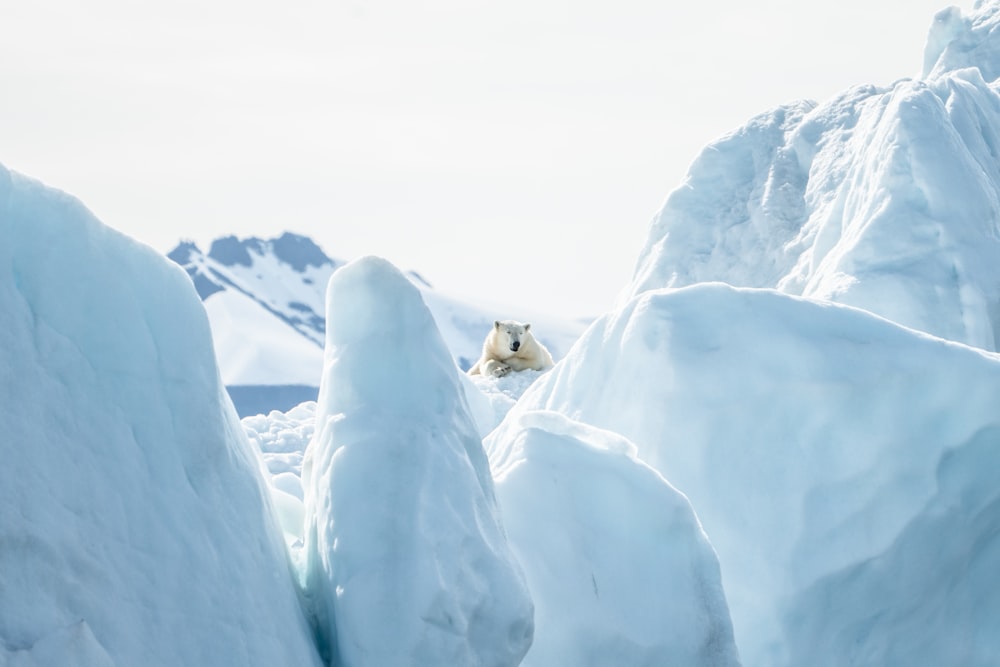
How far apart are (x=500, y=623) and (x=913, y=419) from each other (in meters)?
2.52

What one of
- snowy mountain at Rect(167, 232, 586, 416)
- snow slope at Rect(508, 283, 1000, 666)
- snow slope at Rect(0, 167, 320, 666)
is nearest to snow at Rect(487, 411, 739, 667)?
snow slope at Rect(508, 283, 1000, 666)

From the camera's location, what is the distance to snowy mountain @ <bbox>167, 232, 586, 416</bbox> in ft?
99.7

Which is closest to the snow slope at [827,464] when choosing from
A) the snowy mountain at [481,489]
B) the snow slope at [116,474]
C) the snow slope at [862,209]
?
the snowy mountain at [481,489]

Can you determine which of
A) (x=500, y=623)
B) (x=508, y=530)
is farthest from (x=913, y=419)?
(x=500, y=623)

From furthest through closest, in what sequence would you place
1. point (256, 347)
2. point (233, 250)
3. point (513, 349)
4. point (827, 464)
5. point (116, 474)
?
1. point (233, 250)
2. point (256, 347)
3. point (513, 349)
4. point (827, 464)
5. point (116, 474)

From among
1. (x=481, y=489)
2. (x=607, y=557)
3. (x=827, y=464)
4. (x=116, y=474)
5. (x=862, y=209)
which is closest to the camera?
(x=116, y=474)

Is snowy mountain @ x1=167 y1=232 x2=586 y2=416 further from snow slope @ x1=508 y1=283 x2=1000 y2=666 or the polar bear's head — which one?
Result: snow slope @ x1=508 y1=283 x2=1000 y2=666

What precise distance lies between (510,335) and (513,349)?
0.15 metres

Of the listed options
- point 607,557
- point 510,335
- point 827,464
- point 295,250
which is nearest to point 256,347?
point 295,250

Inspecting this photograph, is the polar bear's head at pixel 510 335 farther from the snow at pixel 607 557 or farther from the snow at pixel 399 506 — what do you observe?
the snow at pixel 399 506

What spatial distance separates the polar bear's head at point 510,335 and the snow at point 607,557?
7.25 m

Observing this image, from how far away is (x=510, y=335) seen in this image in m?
12.2

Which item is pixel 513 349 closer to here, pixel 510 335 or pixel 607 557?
pixel 510 335

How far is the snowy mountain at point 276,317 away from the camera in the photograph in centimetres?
3038
